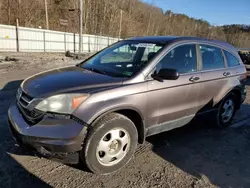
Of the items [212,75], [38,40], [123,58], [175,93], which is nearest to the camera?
[175,93]

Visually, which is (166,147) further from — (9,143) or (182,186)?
(9,143)

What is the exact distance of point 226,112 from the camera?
198 inches

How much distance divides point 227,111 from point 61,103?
3.66m

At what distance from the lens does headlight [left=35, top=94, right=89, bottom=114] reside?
2.73 m

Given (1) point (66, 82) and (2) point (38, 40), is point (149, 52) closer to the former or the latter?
(1) point (66, 82)

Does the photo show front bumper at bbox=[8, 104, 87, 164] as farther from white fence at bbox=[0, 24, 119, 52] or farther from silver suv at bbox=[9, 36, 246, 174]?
white fence at bbox=[0, 24, 119, 52]

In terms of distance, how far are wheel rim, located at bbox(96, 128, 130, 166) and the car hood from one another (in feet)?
2.02

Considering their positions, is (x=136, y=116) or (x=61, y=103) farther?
(x=136, y=116)

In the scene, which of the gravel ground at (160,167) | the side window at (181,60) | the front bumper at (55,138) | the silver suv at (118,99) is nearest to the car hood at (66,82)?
the silver suv at (118,99)

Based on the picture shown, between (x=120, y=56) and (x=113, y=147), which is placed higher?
(x=120, y=56)

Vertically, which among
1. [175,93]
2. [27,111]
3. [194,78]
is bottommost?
[27,111]

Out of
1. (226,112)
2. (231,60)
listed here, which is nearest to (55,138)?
(226,112)

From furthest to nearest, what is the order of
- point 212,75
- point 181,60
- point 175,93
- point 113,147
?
point 212,75, point 181,60, point 175,93, point 113,147

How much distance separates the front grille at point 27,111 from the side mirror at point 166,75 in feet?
5.19
